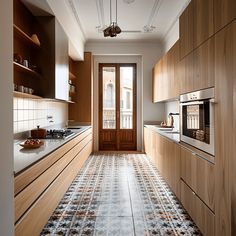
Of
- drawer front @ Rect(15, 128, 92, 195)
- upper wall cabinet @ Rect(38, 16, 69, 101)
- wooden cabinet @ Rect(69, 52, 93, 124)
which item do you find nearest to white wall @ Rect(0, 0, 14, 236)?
drawer front @ Rect(15, 128, 92, 195)

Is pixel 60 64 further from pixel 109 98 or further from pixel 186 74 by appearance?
pixel 109 98

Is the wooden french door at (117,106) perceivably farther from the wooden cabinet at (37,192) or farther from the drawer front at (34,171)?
the drawer front at (34,171)

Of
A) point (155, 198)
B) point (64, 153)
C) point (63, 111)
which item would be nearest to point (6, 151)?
point (64, 153)

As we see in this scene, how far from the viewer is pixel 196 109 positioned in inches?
93.6

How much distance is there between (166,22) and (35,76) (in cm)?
321

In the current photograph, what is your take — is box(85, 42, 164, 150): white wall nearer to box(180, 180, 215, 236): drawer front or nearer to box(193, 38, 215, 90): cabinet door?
box(180, 180, 215, 236): drawer front

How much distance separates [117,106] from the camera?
7156mm

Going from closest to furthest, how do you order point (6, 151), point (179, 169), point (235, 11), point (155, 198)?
1. point (6, 151)
2. point (235, 11)
3. point (179, 169)
4. point (155, 198)

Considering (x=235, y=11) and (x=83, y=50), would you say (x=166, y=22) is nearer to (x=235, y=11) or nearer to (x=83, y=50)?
(x=83, y=50)

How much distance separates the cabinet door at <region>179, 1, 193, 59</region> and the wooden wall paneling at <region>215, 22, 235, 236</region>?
692mm

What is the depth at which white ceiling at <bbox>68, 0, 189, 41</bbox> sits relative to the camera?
4.38 m

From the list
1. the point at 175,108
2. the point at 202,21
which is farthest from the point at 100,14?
the point at 202,21

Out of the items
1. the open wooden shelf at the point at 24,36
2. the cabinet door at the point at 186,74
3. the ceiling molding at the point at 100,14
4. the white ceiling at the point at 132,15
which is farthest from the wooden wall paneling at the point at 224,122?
the ceiling molding at the point at 100,14

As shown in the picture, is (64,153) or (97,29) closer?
(64,153)
